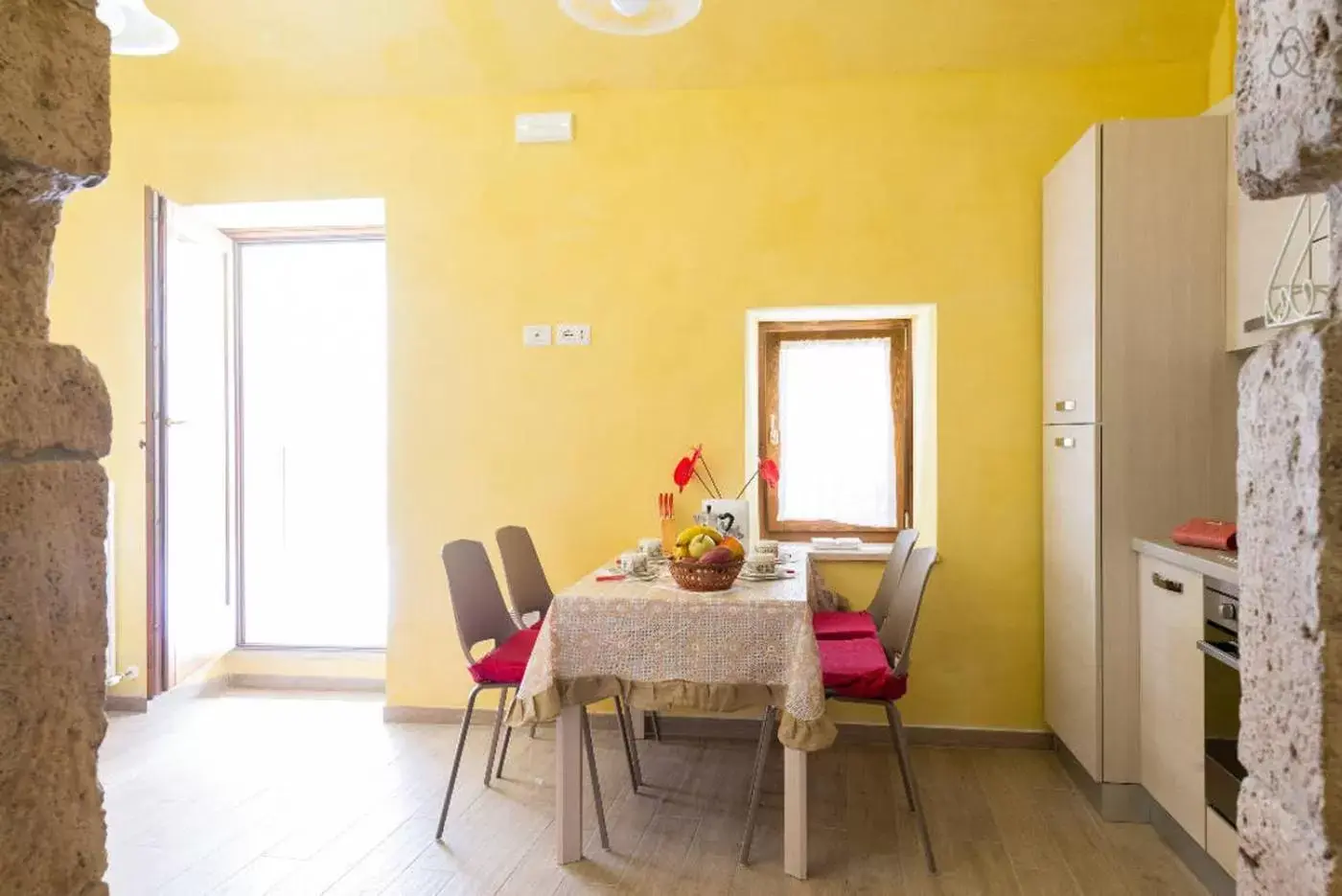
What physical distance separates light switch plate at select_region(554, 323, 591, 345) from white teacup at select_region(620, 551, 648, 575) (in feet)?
3.85

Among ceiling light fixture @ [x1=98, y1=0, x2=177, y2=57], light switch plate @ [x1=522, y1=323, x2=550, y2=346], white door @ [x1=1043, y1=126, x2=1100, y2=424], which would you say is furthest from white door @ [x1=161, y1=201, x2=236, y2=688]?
white door @ [x1=1043, y1=126, x2=1100, y2=424]

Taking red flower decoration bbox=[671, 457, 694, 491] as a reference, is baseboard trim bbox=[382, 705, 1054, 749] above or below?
below

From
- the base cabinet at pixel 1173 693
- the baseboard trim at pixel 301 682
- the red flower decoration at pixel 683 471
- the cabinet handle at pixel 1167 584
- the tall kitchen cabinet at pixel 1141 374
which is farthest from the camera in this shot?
the baseboard trim at pixel 301 682

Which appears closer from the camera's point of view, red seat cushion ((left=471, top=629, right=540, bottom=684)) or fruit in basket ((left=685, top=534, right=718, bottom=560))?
fruit in basket ((left=685, top=534, right=718, bottom=560))

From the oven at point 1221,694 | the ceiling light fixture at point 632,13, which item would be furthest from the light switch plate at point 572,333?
the oven at point 1221,694

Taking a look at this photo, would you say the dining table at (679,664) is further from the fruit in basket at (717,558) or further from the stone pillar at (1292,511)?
the stone pillar at (1292,511)

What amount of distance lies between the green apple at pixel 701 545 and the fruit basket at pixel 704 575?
4 cm

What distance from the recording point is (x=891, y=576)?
3.22 m

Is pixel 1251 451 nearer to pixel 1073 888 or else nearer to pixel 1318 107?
pixel 1318 107

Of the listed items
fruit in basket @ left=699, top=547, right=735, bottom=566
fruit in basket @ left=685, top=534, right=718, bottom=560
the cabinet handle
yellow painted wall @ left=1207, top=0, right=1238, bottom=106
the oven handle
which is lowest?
the oven handle

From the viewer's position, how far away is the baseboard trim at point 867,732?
3.41 meters

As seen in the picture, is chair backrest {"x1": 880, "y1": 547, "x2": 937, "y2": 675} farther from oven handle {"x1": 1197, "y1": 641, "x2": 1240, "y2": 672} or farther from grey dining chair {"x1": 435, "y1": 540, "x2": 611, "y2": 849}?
grey dining chair {"x1": 435, "y1": 540, "x2": 611, "y2": 849}

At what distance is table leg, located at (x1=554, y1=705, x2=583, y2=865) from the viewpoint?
2.44m

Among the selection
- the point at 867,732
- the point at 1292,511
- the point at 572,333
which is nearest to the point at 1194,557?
the point at 867,732
